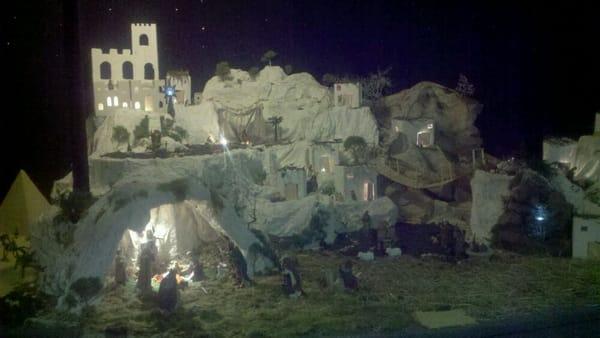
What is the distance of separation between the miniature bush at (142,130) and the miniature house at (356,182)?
593 centimetres

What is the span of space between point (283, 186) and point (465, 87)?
343 inches

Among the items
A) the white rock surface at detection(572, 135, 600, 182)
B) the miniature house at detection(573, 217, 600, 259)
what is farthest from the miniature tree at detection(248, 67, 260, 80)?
the miniature house at detection(573, 217, 600, 259)

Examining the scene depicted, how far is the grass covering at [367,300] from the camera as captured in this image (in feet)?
31.6

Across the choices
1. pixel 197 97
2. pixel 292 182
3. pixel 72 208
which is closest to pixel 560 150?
pixel 292 182

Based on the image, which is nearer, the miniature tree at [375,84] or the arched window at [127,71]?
the arched window at [127,71]

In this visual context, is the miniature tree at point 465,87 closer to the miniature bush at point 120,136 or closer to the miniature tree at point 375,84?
the miniature tree at point 375,84

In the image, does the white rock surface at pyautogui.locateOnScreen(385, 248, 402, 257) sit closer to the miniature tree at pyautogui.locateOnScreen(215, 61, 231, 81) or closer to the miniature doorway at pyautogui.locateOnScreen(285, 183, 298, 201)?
the miniature doorway at pyautogui.locateOnScreen(285, 183, 298, 201)

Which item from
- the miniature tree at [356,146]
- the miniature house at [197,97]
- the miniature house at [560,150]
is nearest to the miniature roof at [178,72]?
the miniature house at [197,97]

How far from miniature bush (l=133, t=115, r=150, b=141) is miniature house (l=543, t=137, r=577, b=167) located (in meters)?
11.8

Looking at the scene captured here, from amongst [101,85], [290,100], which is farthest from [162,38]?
[290,100]

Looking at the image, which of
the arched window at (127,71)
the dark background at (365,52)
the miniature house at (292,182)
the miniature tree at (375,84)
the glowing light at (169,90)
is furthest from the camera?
the miniature tree at (375,84)

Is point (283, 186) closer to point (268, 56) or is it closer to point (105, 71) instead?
point (268, 56)

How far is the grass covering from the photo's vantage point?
380 inches

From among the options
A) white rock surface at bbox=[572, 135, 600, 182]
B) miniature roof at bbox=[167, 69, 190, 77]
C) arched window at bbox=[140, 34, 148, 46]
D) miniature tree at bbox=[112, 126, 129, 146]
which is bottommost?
white rock surface at bbox=[572, 135, 600, 182]
